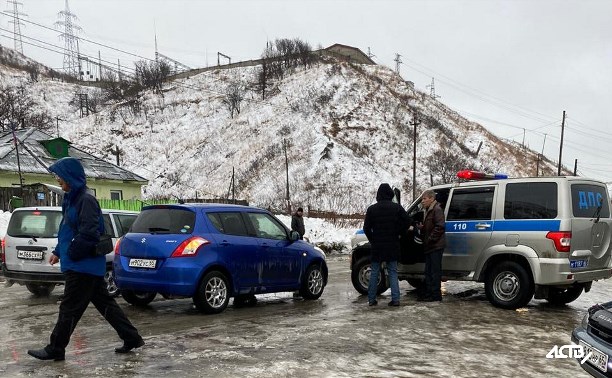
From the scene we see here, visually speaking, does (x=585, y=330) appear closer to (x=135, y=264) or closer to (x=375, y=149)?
(x=135, y=264)

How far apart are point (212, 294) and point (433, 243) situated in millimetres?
3715

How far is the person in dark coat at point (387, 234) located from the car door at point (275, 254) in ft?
4.60

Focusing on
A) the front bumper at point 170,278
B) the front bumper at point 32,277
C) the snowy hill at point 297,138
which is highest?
the snowy hill at point 297,138

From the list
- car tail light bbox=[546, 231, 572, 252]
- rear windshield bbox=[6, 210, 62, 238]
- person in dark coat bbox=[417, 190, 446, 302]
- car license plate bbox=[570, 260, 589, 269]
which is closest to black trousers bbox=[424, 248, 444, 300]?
person in dark coat bbox=[417, 190, 446, 302]

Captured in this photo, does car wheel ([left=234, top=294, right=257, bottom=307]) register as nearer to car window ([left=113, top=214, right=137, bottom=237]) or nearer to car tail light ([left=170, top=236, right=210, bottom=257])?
car tail light ([left=170, top=236, right=210, bottom=257])

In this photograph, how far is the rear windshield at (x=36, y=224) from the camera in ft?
31.0

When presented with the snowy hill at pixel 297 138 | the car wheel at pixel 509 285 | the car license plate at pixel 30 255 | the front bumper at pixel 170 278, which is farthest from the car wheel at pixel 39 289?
the snowy hill at pixel 297 138

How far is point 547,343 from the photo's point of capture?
20.6ft

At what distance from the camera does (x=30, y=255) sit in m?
9.31

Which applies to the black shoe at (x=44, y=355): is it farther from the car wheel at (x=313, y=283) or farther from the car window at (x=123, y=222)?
the car window at (x=123, y=222)

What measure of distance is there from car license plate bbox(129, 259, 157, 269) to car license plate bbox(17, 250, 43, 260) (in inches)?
99.9

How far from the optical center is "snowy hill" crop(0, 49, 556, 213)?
55719mm

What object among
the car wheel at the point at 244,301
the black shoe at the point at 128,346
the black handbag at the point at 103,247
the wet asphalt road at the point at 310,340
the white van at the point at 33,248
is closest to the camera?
the wet asphalt road at the point at 310,340

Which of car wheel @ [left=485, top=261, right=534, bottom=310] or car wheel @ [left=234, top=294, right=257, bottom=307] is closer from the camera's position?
car wheel @ [left=485, top=261, right=534, bottom=310]
